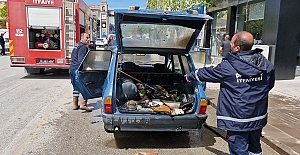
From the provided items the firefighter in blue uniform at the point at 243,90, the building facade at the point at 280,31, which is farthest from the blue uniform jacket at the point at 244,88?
the building facade at the point at 280,31

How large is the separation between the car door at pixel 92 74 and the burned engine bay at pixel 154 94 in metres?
0.57

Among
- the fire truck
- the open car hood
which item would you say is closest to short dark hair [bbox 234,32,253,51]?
the open car hood

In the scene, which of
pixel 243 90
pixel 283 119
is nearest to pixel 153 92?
pixel 243 90

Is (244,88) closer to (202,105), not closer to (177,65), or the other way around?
(202,105)

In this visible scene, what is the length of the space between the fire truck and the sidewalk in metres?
5.30

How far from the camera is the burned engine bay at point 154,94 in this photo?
4.01m

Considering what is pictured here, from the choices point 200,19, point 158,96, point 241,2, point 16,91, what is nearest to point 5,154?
point 158,96

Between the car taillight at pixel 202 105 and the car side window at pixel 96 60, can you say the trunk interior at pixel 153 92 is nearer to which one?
the car taillight at pixel 202 105

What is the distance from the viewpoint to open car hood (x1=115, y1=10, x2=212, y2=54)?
3.79 metres

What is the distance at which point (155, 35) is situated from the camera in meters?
4.46

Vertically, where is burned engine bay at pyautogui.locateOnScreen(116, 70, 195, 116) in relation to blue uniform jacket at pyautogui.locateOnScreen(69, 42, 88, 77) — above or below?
below

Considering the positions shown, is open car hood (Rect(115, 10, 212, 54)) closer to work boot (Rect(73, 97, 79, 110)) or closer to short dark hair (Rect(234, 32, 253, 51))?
short dark hair (Rect(234, 32, 253, 51))

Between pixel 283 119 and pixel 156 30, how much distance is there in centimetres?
331

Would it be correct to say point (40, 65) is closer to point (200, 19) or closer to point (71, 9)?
point (71, 9)
